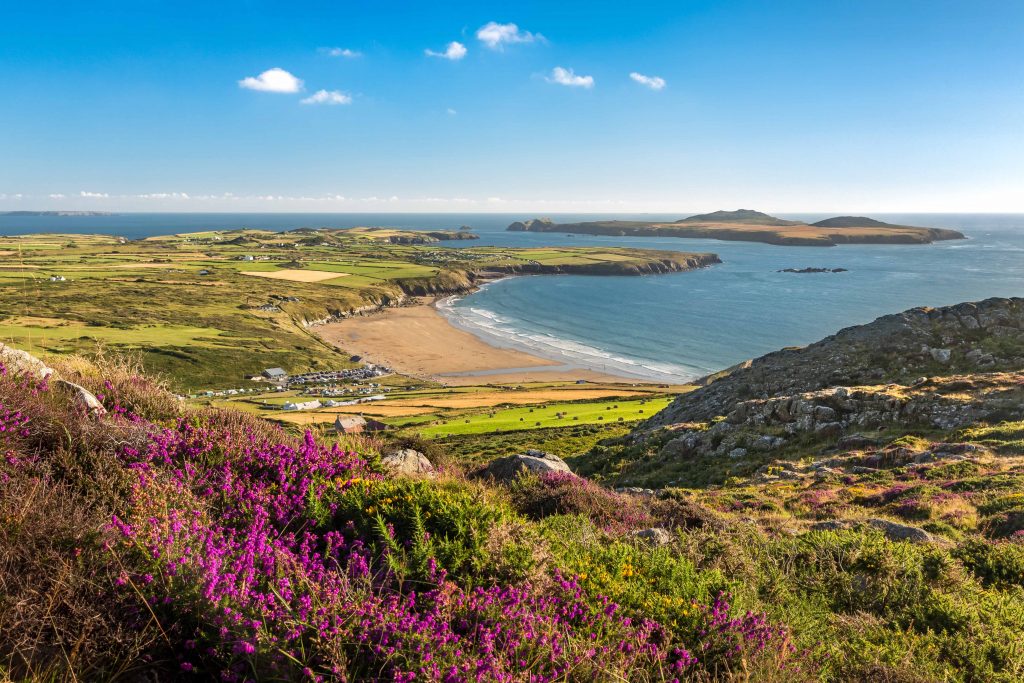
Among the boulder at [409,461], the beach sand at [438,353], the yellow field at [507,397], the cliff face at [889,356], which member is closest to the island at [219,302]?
the beach sand at [438,353]

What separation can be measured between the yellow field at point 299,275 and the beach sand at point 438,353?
1459 inches

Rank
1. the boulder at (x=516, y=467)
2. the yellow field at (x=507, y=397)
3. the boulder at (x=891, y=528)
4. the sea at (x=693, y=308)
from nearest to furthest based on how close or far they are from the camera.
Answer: the boulder at (x=891, y=528)
the boulder at (x=516, y=467)
the yellow field at (x=507, y=397)
the sea at (x=693, y=308)

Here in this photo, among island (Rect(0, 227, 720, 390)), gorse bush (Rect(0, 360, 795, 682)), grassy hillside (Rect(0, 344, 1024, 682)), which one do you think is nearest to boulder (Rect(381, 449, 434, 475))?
grassy hillside (Rect(0, 344, 1024, 682))

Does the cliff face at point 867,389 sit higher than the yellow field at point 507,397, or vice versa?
the cliff face at point 867,389

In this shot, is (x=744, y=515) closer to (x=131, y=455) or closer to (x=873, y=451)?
(x=873, y=451)

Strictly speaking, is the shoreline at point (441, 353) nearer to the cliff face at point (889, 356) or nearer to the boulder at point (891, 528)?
the cliff face at point (889, 356)

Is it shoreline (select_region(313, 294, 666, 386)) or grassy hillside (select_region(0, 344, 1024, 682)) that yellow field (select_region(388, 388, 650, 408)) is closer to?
shoreline (select_region(313, 294, 666, 386))

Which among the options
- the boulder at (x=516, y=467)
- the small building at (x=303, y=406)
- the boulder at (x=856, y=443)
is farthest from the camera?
the small building at (x=303, y=406)

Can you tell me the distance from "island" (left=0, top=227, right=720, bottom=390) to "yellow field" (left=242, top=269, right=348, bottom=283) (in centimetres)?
31

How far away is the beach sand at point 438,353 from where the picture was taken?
76.0m

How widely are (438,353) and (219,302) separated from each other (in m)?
52.1

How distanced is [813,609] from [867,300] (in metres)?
146

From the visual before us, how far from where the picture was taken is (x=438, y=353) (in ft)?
291

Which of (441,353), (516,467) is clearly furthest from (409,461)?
(441,353)
